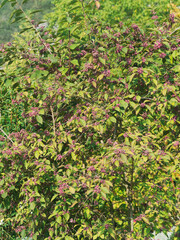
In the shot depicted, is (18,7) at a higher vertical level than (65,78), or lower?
higher

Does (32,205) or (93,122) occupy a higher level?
(93,122)

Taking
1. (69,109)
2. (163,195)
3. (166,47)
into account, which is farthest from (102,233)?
(166,47)

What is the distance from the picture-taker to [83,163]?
2.86 meters

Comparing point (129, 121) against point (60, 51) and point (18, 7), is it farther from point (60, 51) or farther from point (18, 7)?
point (18, 7)

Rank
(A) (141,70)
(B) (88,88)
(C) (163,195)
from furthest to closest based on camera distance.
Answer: (B) (88,88), (C) (163,195), (A) (141,70)

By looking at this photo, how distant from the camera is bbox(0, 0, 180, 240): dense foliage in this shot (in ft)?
7.91

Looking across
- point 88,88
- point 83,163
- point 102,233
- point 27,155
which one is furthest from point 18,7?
point 102,233

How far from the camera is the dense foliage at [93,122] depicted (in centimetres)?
241

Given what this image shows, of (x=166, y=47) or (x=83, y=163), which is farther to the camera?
(x=83, y=163)

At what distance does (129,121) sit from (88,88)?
1.75 feet

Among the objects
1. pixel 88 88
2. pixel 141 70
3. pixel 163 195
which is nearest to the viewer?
pixel 141 70

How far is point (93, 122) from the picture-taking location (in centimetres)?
259

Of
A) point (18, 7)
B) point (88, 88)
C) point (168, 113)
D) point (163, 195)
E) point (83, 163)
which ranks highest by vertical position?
point (18, 7)

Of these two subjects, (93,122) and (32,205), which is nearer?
(32,205)
